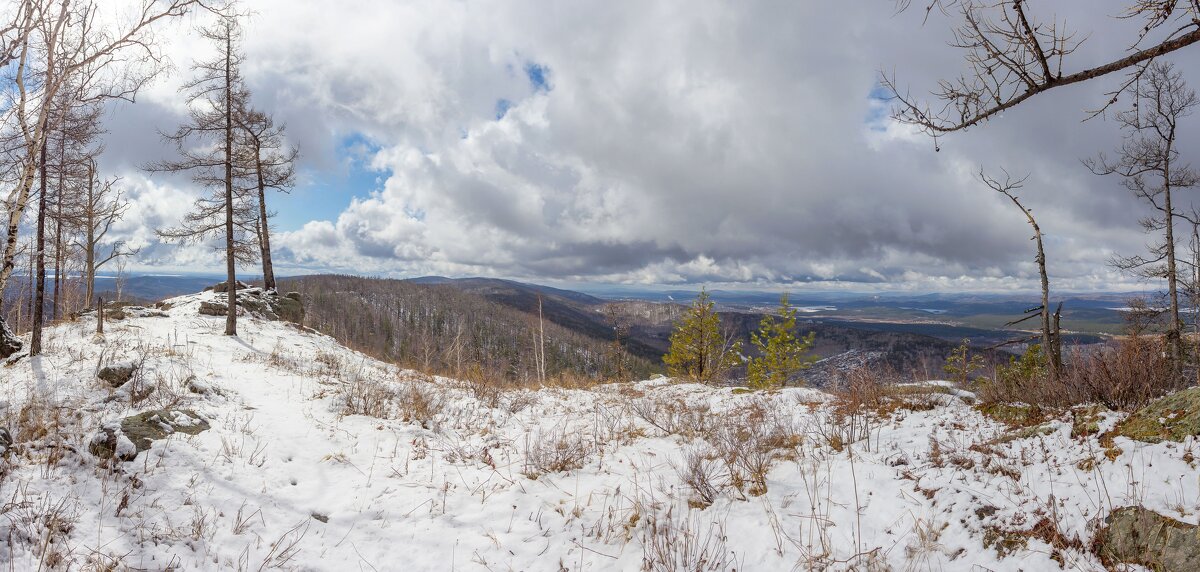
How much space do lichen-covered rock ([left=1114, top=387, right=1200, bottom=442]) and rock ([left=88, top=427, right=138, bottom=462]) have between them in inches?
356

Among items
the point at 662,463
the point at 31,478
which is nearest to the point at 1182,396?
the point at 662,463

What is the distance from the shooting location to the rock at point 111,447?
416 cm

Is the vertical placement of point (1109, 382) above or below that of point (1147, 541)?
above

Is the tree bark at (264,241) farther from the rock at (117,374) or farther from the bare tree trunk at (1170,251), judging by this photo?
the bare tree trunk at (1170,251)

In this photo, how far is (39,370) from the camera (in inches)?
305

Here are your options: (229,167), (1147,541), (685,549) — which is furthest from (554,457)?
(229,167)

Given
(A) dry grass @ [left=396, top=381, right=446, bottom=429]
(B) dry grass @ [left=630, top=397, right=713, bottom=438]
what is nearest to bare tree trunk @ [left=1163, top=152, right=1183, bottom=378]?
(B) dry grass @ [left=630, top=397, right=713, bottom=438]

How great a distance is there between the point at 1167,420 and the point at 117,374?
40.7 feet

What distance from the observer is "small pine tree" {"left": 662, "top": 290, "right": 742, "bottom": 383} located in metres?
25.5

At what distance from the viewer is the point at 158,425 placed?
4977 millimetres

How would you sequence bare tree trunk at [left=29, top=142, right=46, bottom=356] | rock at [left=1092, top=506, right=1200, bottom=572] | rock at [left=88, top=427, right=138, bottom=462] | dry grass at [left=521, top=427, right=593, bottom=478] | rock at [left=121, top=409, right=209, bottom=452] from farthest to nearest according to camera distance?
1. bare tree trunk at [left=29, top=142, right=46, bottom=356]
2. dry grass at [left=521, top=427, right=593, bottom=478]
3. rock at [left=121, top=409, right=209, bottom=452]
4. rock at [left=88, top=427, right=138, bottom=462]
5. rock at [left=1092, top=506, right=1200, bottom=572]

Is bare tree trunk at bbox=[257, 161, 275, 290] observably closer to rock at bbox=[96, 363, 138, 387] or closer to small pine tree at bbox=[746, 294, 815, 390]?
rock at bbox=[96, 363, 138, 387]

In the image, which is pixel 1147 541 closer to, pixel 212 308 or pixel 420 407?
pixel 420 407

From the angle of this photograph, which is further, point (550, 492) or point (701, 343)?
point (701, 343)
